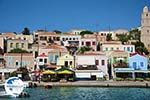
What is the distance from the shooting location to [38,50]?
77625 millimetres

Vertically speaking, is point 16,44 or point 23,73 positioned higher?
point 16,44

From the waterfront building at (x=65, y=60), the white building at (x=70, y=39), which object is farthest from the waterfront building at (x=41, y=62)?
the white building at (x=70, y=39)

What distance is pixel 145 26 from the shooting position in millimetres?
90875

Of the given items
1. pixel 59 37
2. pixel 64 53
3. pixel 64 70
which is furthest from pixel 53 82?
pixel 59 37

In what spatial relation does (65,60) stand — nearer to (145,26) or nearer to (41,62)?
(41,62)

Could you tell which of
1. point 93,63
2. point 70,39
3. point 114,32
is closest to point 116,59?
point 93,63

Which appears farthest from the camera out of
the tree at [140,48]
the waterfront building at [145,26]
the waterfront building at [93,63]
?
the waterfront building at [145,26]

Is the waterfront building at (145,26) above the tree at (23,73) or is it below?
above

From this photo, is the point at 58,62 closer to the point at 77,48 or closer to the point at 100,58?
the point at 100,58

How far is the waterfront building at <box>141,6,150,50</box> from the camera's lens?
9112cm

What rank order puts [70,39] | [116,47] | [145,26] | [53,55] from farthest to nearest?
1. [145,26]
2. [70,39]
3. [116,47]
4. [53,55]

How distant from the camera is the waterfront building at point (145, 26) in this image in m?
91.1

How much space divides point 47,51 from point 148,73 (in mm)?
19675

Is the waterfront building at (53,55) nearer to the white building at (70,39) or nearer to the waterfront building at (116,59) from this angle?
the waterfront building at (116,59)
